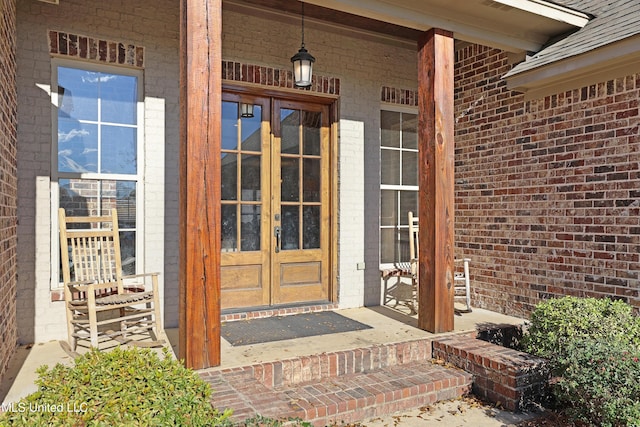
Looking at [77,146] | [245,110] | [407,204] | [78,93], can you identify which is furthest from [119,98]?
[407,204]

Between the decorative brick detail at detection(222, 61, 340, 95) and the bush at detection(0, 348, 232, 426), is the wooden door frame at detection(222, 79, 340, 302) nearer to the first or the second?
the decorative brick detail at detection(222, 61, 340, 95)

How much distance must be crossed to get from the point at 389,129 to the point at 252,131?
1.67 meters

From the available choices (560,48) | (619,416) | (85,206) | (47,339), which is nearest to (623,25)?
(560,48)

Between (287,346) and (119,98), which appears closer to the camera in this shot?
(287,346)

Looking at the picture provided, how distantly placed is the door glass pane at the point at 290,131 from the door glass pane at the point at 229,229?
0.85 metres

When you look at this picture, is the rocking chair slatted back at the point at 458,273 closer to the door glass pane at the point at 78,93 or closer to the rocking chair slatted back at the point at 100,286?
the rocking chair slatted back at the point at 100,286

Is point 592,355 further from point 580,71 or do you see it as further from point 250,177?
point 250,177

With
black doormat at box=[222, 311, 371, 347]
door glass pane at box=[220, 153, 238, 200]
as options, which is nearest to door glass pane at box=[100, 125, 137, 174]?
door glass pane at box=[220, 153, 238, 200]

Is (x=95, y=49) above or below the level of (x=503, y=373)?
above

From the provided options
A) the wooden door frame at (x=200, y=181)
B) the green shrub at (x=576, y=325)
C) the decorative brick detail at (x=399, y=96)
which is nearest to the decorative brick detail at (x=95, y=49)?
the wooden door frame at (x=200, y=181)

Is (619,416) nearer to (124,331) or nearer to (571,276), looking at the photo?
(571,276)

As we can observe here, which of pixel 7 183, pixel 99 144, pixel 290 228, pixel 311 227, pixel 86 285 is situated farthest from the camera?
pixel 311 227

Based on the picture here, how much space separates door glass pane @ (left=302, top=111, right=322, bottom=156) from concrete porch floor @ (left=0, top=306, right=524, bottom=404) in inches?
70.6

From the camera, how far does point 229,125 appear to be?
14.6 feet
